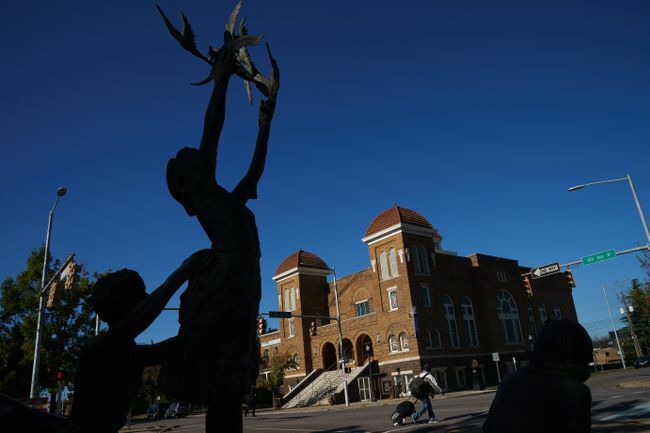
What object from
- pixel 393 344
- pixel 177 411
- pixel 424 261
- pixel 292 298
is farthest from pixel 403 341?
pixel 177 411

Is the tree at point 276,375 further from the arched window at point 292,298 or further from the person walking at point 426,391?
the person walking at point 426,391

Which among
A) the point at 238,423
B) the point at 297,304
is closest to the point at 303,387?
the point at 297,304

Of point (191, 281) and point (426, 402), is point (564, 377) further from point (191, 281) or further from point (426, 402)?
point (426, 402)

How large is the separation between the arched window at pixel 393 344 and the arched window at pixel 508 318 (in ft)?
41.8

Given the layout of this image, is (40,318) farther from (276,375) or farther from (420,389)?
(276,375)

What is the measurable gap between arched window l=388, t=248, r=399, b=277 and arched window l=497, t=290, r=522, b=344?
1293 centimetres

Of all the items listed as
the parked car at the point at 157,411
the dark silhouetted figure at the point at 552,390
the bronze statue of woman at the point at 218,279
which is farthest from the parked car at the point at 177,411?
the dark silhouetted figure at the point at 552,390

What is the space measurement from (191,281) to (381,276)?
134 ft

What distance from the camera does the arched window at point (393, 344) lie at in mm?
40000

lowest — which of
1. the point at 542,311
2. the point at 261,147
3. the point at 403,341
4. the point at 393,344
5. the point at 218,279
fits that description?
the point at 218,279

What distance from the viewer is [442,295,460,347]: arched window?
4200 centimetres

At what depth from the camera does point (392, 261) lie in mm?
42250

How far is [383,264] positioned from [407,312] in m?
5.12

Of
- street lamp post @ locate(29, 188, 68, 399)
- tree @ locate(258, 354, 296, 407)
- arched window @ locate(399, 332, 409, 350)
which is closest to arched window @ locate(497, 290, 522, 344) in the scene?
arched window @ locate(399, 332, 409, 350)
